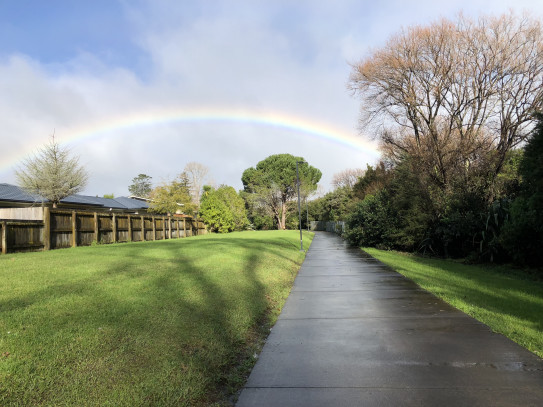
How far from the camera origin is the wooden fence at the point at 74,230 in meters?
13.2

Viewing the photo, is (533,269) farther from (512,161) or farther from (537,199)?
(512,161)

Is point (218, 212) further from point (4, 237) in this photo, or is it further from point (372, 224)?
point (4, 237)

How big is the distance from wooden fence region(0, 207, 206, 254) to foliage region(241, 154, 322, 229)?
3282 centimetres

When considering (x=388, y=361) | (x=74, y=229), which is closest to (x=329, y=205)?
(x=74, y=229)

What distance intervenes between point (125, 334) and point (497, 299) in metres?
7.24

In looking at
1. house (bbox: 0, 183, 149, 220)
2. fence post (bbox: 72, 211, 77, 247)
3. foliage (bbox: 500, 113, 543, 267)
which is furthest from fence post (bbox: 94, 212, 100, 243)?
foliage (bbox: 500, 113, 543, 267)

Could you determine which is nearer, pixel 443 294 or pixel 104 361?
pixel 104 361

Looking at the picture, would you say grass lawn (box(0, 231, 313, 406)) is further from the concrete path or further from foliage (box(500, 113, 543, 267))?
foliage (box(500, 113, 543, 267))

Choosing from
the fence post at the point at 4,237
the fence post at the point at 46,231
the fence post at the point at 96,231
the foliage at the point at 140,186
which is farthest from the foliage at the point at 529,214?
the foliage at the point at 140,186

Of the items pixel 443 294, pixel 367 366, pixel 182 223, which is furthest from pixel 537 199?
pixel 182 223

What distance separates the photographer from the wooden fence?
13188mm

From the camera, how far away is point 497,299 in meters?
7.60

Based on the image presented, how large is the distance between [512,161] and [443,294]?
15.5 meters

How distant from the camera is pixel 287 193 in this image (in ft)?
206
